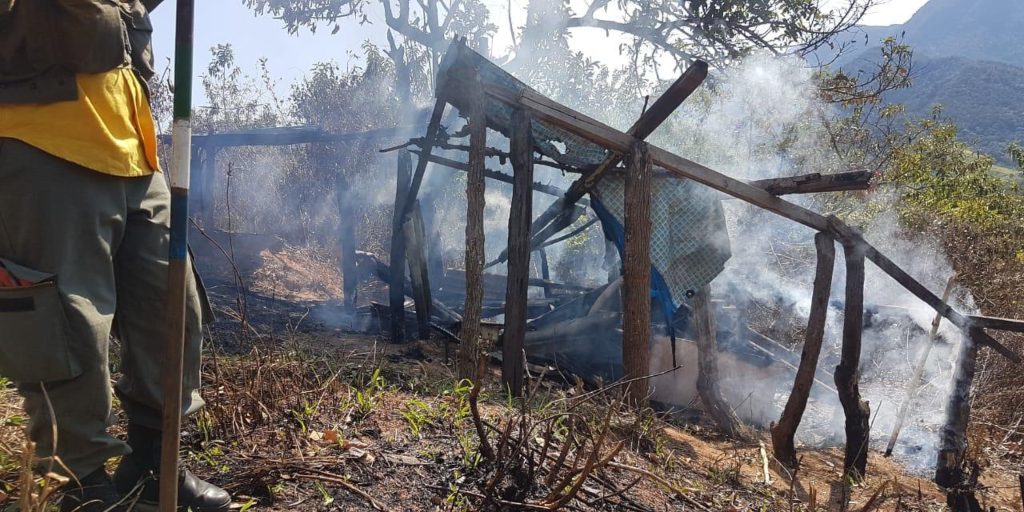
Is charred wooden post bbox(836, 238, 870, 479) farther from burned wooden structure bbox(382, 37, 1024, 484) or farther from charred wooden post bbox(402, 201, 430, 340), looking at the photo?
charred wooden post bbox(402, 201, 430, 340)

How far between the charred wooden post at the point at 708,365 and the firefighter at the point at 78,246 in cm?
496

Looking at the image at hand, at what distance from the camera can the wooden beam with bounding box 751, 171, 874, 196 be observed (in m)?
4.95

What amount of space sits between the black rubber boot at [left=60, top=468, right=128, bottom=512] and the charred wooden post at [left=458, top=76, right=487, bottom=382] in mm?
2874

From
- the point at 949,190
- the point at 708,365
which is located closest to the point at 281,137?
the point at 708,365

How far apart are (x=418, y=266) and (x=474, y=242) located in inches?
98.2

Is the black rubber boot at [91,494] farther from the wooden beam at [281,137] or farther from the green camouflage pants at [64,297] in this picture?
the wooden beam at [281,137]

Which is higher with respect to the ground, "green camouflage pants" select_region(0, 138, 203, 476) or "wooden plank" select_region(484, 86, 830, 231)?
"wooden plank" select_region(484, 86, 830, 231)

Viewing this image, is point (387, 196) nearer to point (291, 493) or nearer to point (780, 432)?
point (780, 432)

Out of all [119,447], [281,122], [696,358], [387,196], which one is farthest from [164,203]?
[281,122]

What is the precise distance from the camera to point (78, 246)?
171 cm

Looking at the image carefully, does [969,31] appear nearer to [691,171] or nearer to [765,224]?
[765,224]

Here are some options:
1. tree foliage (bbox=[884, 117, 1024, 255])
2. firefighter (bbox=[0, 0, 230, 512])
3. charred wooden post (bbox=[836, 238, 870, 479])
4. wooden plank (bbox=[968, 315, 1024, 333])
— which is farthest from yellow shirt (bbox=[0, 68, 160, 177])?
tree foliage (bbox=[884, 117, 1024, 255])

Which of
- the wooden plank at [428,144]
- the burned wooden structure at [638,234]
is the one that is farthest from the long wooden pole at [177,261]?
the wooden plank at [428,144]

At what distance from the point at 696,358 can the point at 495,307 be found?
3015mm
